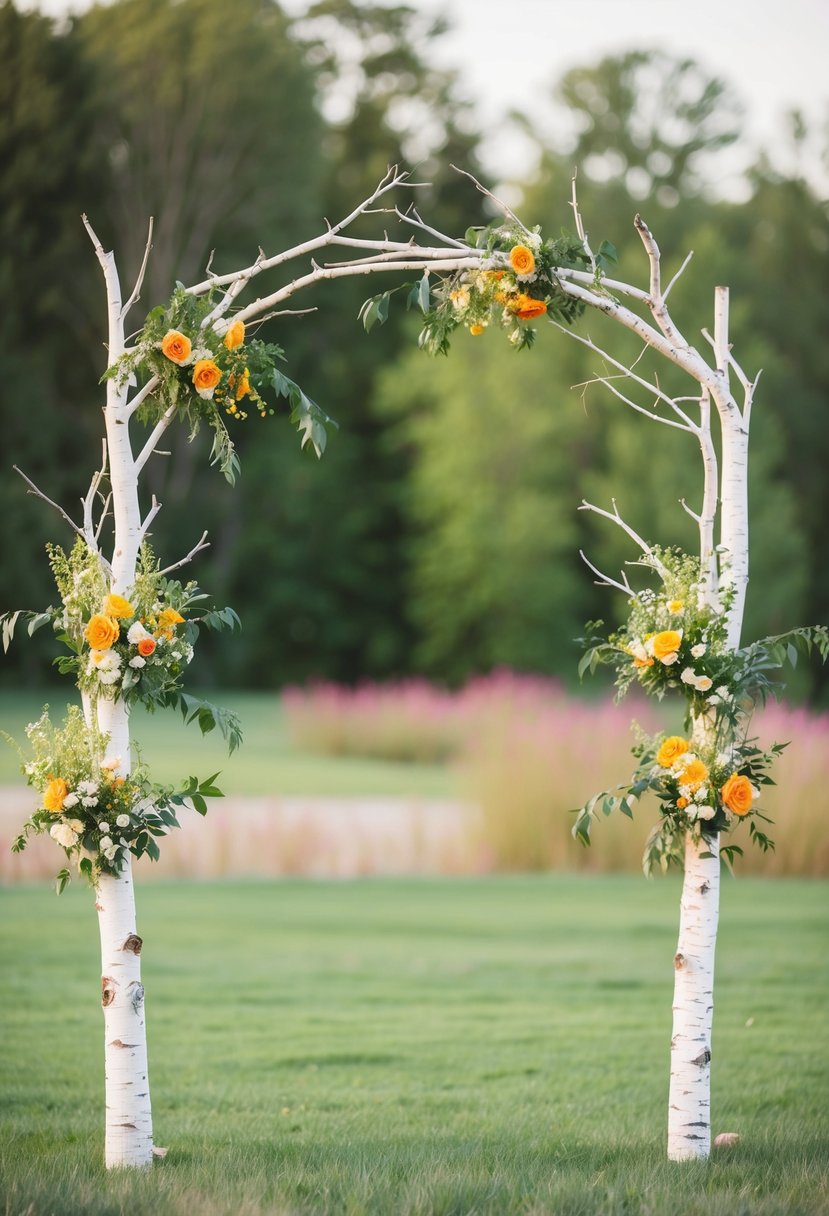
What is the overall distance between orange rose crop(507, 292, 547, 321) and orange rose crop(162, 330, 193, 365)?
1.11 meters

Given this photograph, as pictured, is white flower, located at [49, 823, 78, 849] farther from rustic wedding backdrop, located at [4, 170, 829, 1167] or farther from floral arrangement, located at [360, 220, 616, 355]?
floral arrangement, located at [360, 220, 616, 355]

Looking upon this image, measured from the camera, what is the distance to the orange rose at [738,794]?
3.99m

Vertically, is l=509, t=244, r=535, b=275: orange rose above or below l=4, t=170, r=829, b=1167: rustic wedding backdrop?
above

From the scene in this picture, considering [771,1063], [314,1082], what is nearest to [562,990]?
[771,1063]

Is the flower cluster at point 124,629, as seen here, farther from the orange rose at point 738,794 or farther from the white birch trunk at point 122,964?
the orange rose at point 738,794

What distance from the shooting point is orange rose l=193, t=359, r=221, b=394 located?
415cm

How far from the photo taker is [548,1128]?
4840 millimetres

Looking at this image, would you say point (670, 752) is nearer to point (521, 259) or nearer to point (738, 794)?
point (738, 794)

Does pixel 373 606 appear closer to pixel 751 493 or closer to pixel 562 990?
pixel 751 493

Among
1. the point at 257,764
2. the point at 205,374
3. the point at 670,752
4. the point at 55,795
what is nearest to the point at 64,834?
the point at 55,795

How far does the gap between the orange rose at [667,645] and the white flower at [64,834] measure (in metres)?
1.88

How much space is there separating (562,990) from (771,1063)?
169cm

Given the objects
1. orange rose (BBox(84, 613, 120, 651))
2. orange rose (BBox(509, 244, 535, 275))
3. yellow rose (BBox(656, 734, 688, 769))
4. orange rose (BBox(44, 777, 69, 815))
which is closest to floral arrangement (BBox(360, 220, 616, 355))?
orange rose (BBox(509, 244, 535, 275))

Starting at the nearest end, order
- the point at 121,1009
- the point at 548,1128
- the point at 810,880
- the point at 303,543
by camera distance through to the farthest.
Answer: the point at 121,1009
the point at 548,1128
the point at 810,880
the point at 303,543
